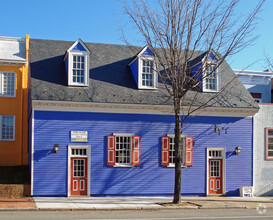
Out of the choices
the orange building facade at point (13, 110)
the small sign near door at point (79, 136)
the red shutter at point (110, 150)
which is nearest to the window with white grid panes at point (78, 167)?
the small sign near door at point (79, 136)

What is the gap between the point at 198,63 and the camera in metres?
22.4

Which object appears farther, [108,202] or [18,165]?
[18,165]

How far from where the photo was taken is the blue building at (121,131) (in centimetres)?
2052

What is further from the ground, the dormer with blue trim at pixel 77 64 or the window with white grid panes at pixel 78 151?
the dormer with blue trim at pixel 77 64

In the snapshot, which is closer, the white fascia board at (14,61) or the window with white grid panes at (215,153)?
the window with white grid panes at (215,153)

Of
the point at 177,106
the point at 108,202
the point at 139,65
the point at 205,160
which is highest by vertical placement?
the point at 139,65

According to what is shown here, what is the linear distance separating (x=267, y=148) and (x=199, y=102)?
492 centimetres

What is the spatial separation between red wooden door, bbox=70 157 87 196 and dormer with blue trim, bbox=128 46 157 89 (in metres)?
5.25

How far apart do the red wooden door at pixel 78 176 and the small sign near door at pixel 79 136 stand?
948mm

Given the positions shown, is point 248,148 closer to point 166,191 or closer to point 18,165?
point 166,191

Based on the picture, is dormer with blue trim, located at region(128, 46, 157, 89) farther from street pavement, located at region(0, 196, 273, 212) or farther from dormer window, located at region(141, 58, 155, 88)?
street pavement, located at region(0, 196, 273, 212)

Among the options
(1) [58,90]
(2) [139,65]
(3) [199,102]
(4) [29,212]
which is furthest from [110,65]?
(4) [29,212]

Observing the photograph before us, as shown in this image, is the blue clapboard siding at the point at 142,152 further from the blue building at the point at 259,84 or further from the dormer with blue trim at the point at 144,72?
the blue building at the point at 259,84

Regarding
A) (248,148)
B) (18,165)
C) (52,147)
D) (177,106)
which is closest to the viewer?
(177,106)
